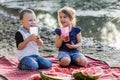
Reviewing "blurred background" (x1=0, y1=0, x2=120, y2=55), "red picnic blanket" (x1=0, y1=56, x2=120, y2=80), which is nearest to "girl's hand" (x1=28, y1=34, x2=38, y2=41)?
"red picnic blanket" (x1=0, y1=56, x2=120, y2=80)

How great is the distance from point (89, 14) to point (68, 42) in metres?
6.13

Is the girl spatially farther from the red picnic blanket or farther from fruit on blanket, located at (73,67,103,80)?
fruit on blanket, located at (73,67,103,80)

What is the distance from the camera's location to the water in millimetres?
9992

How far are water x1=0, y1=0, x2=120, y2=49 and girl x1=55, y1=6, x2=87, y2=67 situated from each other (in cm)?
216

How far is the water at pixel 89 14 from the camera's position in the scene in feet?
32.8

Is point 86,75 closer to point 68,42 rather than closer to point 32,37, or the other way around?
point 32,37

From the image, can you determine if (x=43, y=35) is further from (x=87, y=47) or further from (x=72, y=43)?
(x=72, y=43)

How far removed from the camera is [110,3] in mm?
15508

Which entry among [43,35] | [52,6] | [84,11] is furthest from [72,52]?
[52,6]

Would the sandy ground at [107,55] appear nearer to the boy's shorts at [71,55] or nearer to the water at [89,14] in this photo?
the water at [89,14]

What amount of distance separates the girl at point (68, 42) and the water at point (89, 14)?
2159mm

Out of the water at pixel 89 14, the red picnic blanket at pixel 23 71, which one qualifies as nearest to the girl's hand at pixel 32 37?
the red picnic blanket at pixel 23 71

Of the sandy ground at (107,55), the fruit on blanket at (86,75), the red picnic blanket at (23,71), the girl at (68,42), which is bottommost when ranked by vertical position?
the sandy ground at (107,55)

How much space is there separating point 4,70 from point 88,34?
4.06 m
